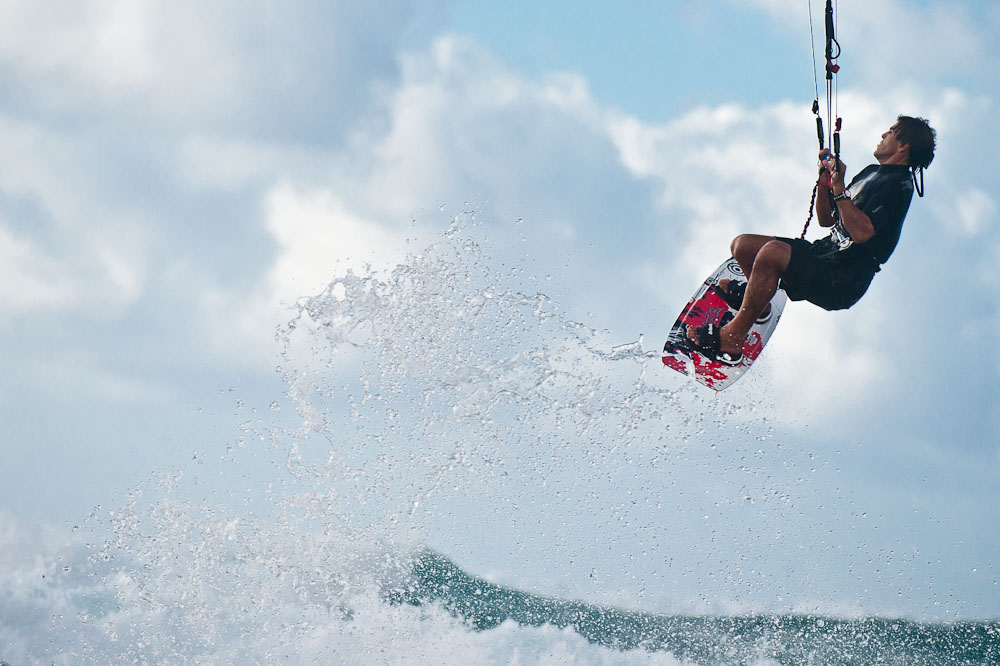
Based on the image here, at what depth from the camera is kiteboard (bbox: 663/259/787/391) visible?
673 centimetres

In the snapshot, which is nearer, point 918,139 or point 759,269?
point 918,139

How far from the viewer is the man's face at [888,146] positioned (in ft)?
19.0

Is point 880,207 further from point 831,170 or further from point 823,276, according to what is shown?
point 823,276

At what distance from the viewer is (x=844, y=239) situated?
5.91m

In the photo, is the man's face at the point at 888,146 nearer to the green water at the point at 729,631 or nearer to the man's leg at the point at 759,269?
the man's leg at the point at 759,269

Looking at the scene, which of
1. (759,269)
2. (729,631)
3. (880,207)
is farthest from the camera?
(729,631)

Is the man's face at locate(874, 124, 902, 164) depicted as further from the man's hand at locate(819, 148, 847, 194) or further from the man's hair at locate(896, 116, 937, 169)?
the man's hand at locate(819, 148, 847, 194)

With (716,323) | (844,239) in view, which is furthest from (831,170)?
(716,323)

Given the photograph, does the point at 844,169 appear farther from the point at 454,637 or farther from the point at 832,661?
the point at 832,661

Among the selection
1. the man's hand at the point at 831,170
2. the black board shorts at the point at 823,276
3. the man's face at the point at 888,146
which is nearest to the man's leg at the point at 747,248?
the black board shorts at the point at 823,276

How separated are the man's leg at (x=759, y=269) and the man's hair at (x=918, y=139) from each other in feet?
3.27

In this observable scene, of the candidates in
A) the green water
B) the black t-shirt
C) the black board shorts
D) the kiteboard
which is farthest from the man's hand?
the green water

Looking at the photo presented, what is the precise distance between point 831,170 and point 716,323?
5.12 feet

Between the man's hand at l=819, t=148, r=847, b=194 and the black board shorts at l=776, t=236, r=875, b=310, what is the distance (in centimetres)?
52
